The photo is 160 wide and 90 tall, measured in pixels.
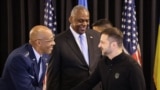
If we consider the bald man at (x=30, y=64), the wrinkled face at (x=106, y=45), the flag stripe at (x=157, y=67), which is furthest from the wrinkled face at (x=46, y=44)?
the flag stripe at (x=157, y=67)

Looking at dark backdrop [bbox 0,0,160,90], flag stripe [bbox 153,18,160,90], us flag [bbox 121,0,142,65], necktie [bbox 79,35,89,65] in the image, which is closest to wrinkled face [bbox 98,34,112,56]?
necktie [bbox 79,35,89,65]

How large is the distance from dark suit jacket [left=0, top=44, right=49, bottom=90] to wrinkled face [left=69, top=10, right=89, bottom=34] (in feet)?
1.88

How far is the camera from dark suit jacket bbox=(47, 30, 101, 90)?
3.93 m

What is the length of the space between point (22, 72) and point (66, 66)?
0.57 m

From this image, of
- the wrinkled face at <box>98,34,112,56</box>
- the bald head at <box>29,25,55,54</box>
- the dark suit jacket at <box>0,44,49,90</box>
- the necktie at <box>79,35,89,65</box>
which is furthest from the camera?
the necktie at <box>79,35,89,65</box>

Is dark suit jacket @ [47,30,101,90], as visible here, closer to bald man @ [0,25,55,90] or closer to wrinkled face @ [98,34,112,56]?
bald man @ [0,25,55,90]

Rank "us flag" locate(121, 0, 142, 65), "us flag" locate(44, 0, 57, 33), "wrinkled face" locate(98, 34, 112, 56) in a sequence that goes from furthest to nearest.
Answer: "us flag" locate(44, 0, 57, 33)
"us flag" locate(121, 0, 142, 65)
"wrinkled face" locate(98, 34, 112, 56)

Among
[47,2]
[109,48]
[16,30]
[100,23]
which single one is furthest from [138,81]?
[16,30]

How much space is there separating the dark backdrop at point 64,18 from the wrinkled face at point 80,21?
2.50 metres

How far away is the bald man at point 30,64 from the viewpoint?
353 centimetres

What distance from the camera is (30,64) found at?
11.9ft

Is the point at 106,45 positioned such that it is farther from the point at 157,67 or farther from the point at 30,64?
the point at 157,67

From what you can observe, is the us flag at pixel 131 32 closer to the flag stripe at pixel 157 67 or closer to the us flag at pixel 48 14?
the flag stripe at pixel 157 67

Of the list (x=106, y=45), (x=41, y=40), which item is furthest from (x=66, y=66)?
(x=106, y=45)
